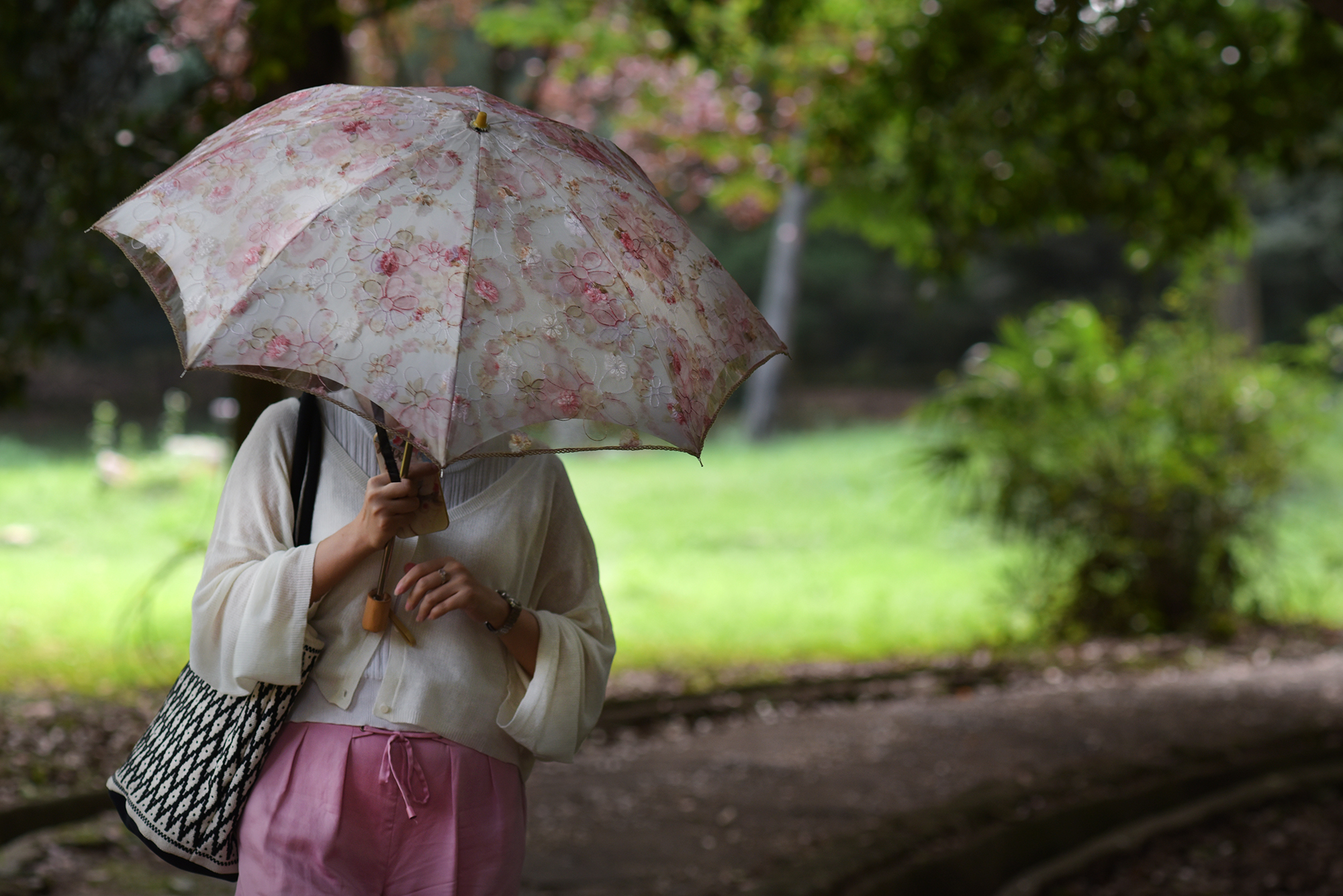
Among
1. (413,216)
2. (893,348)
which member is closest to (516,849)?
(413,216)

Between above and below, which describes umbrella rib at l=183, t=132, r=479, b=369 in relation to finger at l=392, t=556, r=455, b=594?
above

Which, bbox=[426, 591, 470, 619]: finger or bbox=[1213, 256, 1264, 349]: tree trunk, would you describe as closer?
bbox=[426, 591, 470, 619]: finger

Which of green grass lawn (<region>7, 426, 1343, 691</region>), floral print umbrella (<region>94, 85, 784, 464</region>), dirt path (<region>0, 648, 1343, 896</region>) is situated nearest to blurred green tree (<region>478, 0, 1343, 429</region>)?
green grass lawn (<region>7, 426, 1343, 691</region>)

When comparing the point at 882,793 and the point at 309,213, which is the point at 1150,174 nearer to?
the point at 882,793

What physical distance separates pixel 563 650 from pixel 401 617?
27cm

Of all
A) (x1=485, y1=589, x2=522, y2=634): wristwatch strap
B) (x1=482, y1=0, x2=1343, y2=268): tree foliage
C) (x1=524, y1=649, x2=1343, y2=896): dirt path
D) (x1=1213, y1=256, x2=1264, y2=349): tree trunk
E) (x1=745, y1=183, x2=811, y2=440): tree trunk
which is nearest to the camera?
(x1=485, y1=589, x2=522, y2=634): wristwatch strap

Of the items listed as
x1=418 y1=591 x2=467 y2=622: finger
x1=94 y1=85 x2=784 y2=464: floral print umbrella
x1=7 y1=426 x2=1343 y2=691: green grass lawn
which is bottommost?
x1=7 y1=426 x2=1343 y2=691: green grass lawn

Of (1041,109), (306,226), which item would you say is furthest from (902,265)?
(306,226)

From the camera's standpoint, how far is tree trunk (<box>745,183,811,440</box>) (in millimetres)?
23625

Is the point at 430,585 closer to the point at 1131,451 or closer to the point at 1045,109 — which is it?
the point at 1045,109

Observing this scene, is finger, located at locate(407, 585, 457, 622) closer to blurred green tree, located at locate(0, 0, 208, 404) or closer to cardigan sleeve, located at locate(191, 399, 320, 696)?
cardigan sleeve, located at locate(191, 399, 320, 696)

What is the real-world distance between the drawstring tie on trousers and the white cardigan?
33 millimetres

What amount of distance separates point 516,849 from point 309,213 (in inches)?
42.3

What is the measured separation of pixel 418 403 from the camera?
5.52ft
